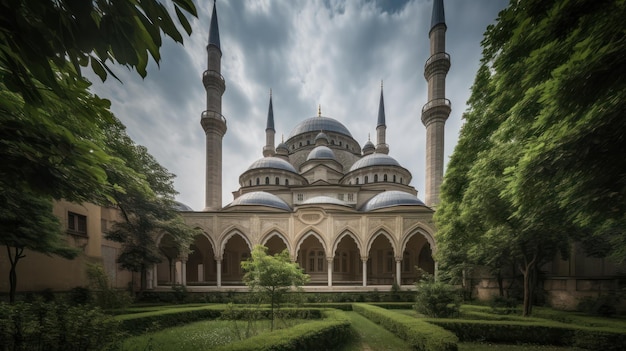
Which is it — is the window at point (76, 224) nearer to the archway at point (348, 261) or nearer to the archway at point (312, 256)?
the archway at point (312, 256)

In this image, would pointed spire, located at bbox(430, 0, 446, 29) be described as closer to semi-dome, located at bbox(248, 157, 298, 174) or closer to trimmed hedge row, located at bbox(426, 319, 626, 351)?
semi-dome, located at bbox(248, 157, 298, 174)

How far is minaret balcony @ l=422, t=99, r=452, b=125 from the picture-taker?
1035 inches

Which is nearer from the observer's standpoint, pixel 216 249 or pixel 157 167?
pixel 157 167

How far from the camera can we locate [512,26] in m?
4.94

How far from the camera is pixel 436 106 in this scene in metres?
26.4

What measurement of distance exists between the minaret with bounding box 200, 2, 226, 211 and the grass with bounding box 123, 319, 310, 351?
57.0 feet

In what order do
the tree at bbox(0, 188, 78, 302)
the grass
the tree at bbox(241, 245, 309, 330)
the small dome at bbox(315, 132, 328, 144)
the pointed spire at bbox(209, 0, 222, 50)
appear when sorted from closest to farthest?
the grass < the tree at bbox(0, 188, 78, 302) < the tree at bbox(241, 245, 309, 330) < the pointed spire at bbox(209, 0, 222, 50) < the small dome at bbox(315, 132, 328, 144)

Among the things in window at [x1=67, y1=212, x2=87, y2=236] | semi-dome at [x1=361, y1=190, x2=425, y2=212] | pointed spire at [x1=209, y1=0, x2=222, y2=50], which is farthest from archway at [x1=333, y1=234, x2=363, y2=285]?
pointed spire at [x1=209, y1=0, x2=222, y2=50]

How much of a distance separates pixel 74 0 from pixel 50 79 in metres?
0.53

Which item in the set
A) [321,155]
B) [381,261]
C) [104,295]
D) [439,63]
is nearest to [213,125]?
[321,155]

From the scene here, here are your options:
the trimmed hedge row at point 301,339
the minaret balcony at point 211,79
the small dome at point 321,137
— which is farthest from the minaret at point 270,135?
the trimmed hedge row at point 301,339

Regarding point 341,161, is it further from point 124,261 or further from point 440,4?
point 124,261

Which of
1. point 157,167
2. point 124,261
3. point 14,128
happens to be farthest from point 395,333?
point 157,167

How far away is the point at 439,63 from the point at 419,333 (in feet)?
88.3
